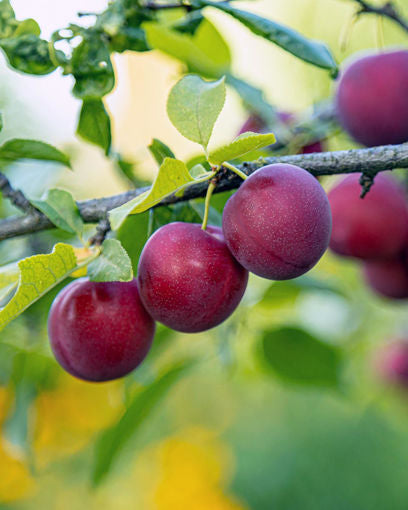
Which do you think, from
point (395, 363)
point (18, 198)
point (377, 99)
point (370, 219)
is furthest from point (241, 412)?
point (18, 198)

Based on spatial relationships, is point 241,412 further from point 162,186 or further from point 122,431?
point 162,186

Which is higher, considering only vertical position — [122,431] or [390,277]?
[390,277]

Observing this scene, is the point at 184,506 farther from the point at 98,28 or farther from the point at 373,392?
the point at 98,28

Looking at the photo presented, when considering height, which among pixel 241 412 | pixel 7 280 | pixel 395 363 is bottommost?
pixel 241 412

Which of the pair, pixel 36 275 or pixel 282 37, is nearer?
pixel 36 275

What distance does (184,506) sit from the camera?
233 cm

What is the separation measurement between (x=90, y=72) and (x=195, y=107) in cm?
28

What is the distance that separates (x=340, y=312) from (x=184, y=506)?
110 cm

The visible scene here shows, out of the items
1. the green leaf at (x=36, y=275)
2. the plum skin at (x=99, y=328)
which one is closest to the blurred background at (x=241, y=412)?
the plum skin at (x=99, y=328)

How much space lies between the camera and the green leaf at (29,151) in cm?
87

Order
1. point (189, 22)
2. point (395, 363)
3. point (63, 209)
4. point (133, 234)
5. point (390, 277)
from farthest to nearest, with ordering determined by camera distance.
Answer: point (395, 363)
point (390, 277)
point (189, 22)
point (133, 234)
point (63, 209)

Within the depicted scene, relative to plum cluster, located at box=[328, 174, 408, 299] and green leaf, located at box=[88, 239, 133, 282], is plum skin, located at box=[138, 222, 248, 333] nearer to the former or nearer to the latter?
green leaf, located at box=[88, 239, 133, 282]

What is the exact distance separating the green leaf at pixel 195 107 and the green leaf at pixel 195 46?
1.10ft

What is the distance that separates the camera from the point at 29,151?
0.89m
